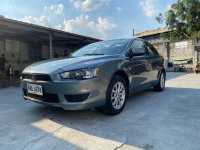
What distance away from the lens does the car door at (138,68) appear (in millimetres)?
4246

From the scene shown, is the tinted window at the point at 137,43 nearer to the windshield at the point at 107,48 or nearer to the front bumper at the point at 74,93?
the windshield at the point at 107,48

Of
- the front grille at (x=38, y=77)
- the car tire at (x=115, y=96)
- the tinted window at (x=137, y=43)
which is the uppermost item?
the tinted window at (x=137, y=43)

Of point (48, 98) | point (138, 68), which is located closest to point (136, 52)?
point (138, 68)

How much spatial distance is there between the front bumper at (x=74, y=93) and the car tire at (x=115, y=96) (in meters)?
0.21

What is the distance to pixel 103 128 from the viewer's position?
10.4ft

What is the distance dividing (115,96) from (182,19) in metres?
22.1

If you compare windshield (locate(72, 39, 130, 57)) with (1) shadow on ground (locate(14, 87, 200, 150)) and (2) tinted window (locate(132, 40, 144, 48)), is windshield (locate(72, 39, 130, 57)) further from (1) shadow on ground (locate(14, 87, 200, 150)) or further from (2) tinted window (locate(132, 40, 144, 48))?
(1) shadow on ground (locate(14, 87, 200, 150))

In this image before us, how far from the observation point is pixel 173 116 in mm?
3697

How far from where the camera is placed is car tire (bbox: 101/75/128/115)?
358cm

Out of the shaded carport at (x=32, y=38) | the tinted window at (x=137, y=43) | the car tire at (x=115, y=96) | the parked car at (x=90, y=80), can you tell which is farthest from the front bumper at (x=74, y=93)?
the shaded carport at (x=32, y=38)

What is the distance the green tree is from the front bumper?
20816mm

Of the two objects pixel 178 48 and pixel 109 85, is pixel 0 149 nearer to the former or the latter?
pixel 109 85

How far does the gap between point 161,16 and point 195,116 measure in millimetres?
→ 23233

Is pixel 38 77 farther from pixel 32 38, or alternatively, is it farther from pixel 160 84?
pixel 32 38
